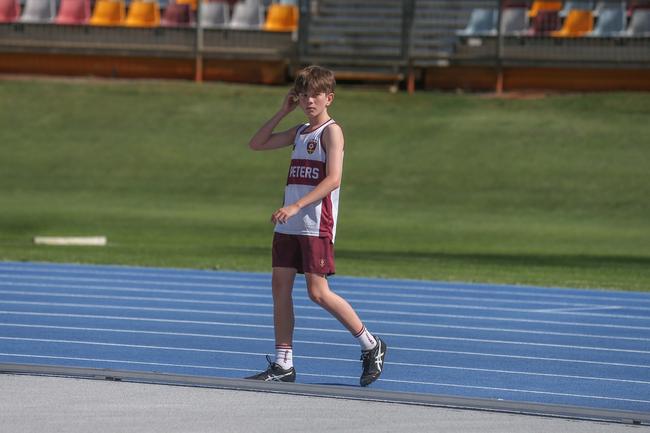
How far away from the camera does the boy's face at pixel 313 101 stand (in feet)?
24.6

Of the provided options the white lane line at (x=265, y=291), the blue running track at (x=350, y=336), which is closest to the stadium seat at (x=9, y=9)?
the blue running track at (x=350, y=336)

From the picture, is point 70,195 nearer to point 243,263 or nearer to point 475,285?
point 243,263

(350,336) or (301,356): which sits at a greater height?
(301,356)

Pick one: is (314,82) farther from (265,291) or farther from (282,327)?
(265,291)

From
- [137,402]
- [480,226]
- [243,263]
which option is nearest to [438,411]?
[137,402]

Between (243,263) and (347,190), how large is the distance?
7.92 meters

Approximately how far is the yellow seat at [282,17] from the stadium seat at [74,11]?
3.98m

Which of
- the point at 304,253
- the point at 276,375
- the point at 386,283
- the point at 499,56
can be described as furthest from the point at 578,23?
the point at 276,375

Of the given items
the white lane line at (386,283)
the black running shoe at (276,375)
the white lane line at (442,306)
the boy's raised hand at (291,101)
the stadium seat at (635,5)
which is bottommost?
the white lane line at (386,283)

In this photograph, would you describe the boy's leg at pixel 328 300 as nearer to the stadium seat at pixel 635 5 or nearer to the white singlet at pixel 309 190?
the white singlet at pixel 309 190

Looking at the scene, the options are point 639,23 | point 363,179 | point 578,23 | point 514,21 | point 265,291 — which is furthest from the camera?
point 514,21

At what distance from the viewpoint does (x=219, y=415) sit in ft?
21.2

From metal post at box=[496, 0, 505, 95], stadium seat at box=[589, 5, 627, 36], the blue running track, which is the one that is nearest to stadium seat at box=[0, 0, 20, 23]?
metal post at box=[496, 0, 505, 95]

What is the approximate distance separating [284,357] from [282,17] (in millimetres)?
23202
